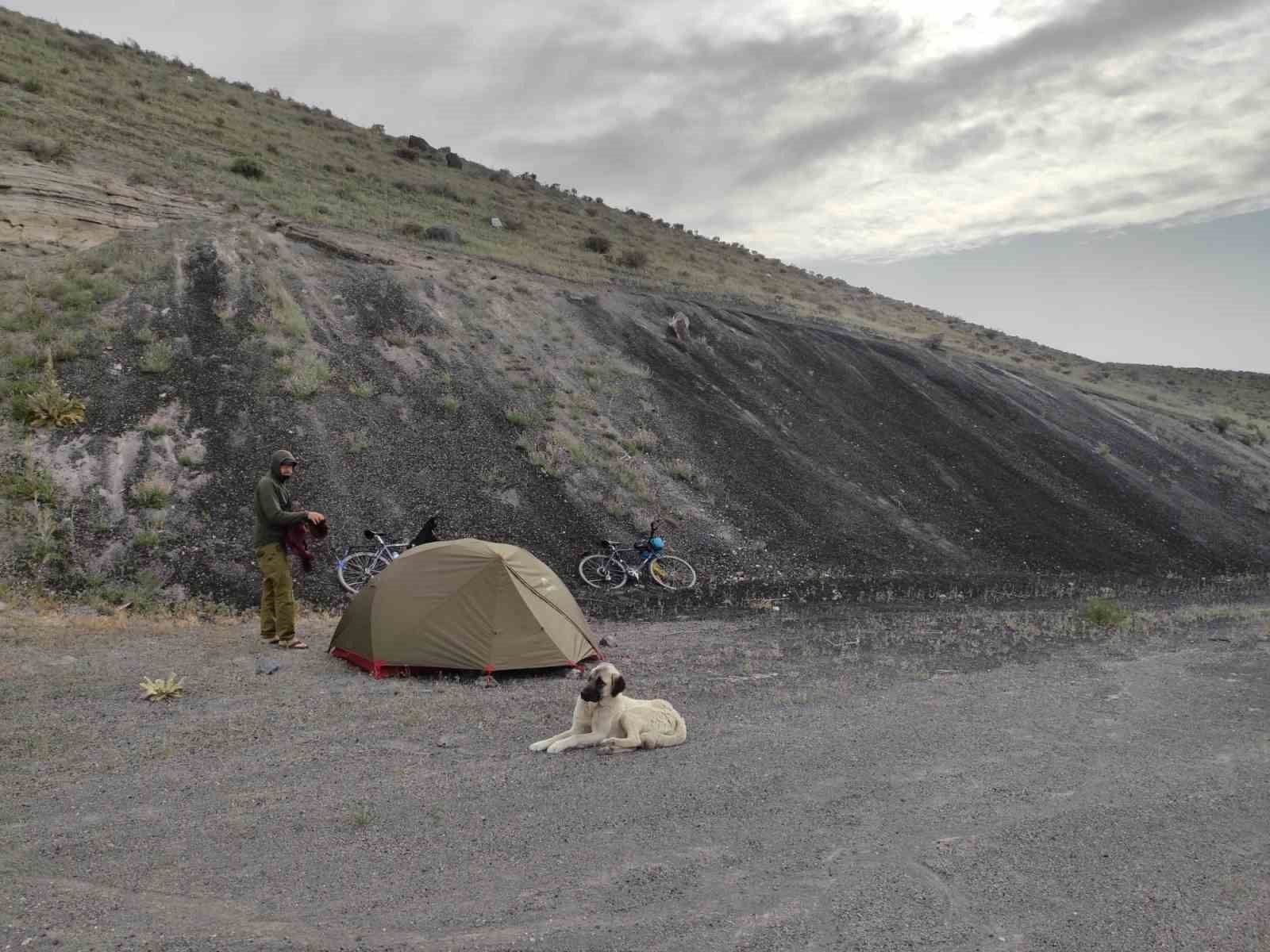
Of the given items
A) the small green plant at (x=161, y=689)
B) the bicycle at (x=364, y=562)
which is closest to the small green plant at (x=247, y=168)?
the bicycle at (x=364, y=562)

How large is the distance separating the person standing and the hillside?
2.23 metres

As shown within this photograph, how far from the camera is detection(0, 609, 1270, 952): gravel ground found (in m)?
4.33

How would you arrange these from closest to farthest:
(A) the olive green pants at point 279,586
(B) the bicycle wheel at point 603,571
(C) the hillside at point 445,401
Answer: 1. (A) the olive green pants at point 279,586
2. (C) the hillside at point 445,401
3. (B) the bicycle wheel at point 603,571

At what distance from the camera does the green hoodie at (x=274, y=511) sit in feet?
31.6

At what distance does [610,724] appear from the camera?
7.06 meters

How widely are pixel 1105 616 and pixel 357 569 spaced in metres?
11.7

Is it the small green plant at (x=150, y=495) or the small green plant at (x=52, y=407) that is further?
the small green plant at (x=52, y=407)

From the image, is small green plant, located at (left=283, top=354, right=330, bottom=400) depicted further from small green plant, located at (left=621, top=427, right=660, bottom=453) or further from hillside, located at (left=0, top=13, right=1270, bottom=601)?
small green plant, located at (left=621, top=427, right=660, bottom=453)

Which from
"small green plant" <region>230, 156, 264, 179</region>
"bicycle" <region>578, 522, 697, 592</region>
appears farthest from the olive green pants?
"small green plant" <region>230, 156, 264, 179</region>

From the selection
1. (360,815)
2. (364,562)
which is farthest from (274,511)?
(360,815)

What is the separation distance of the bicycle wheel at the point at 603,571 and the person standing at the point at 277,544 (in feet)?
17.7

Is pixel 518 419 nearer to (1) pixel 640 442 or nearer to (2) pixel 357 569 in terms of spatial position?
(1) pixel 640 442

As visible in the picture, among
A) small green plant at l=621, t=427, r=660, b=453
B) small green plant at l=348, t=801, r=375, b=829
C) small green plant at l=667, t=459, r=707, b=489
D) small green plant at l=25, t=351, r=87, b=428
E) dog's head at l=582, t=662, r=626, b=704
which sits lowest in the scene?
small green plant at l=348, t=801, r=375, b=829

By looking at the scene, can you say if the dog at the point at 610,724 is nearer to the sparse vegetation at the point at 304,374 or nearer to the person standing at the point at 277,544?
the person standing at the point at 277,544
